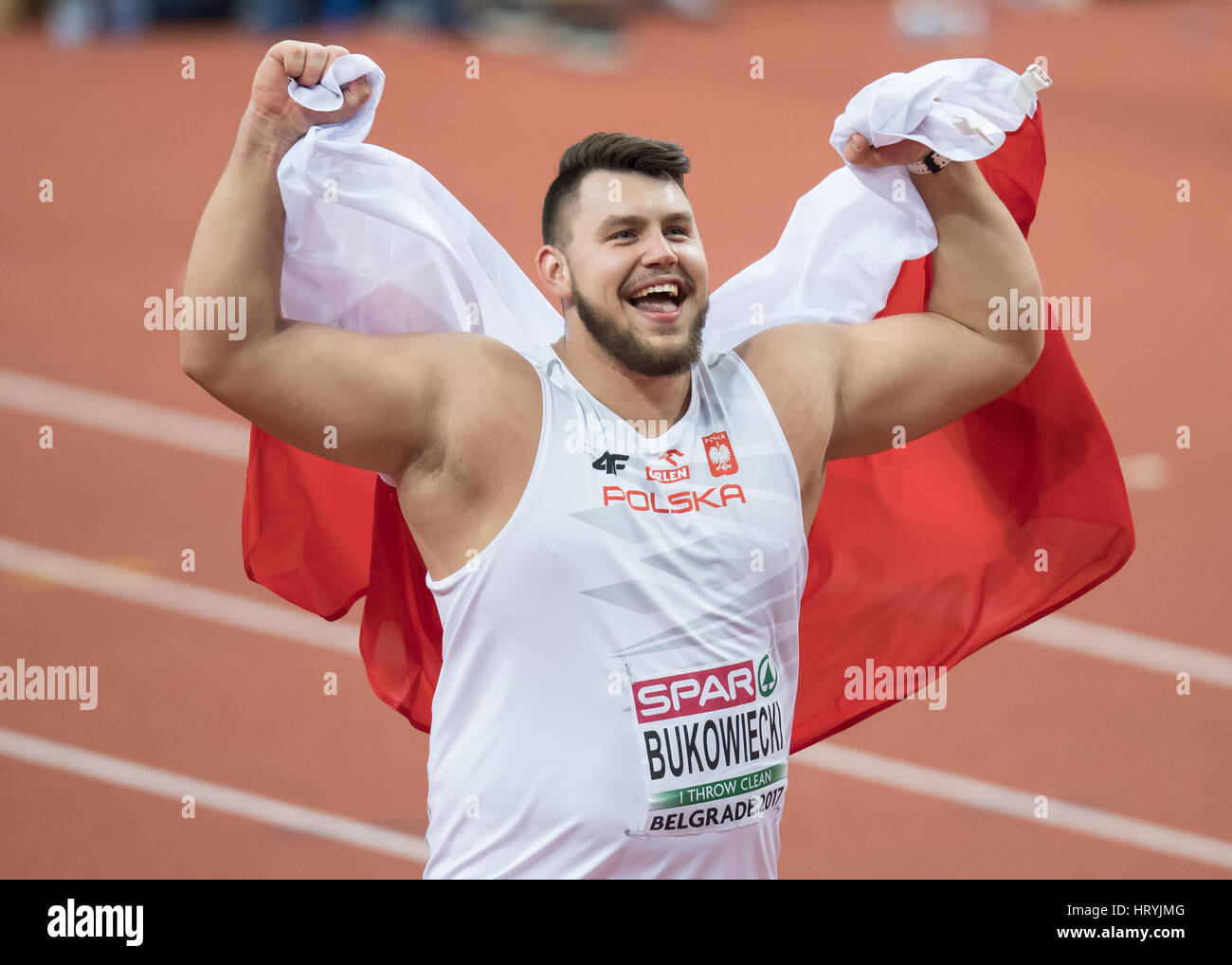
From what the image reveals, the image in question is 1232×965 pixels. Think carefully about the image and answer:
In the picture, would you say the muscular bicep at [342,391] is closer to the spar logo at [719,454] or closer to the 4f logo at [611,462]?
the 4f logo at [611,462]

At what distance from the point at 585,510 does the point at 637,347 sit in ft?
1.44

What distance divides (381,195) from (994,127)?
1611 mm

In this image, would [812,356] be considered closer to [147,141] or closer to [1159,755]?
[1159,755]

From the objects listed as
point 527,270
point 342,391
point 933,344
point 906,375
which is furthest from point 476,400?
point 527,270

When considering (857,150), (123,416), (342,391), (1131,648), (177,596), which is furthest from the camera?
(123,416)

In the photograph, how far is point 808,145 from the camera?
1775 cm

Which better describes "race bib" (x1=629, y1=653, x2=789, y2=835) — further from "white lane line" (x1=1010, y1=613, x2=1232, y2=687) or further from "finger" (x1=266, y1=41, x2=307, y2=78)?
"white lane line" (x1=1010, y1=613, x2=1232, y2=687)

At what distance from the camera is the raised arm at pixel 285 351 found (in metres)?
3.78

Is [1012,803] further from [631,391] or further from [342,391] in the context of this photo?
[342,391]

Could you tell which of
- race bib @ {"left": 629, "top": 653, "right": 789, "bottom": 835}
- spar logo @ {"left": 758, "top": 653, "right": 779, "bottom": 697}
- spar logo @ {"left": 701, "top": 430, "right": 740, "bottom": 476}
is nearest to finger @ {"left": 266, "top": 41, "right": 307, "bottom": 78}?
spar logo @ {"left": 701, "top": 430, "right": 740, "bottom": 476}

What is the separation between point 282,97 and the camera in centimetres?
396

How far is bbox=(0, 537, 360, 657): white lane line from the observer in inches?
354

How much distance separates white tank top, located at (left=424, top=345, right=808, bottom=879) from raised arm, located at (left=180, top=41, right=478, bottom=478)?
9.8 inches

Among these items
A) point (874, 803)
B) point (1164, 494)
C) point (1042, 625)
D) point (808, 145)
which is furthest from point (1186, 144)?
point (874, 803)
